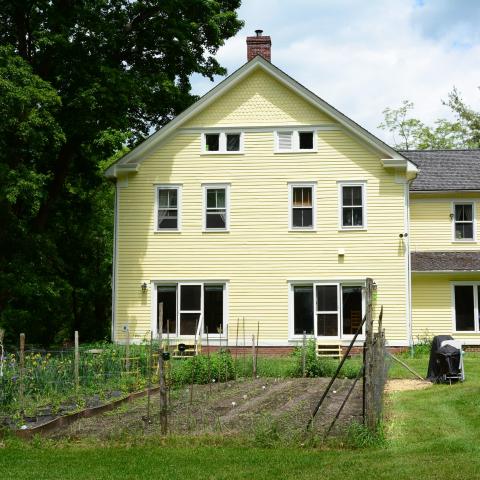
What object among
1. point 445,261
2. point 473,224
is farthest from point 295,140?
point 473,224

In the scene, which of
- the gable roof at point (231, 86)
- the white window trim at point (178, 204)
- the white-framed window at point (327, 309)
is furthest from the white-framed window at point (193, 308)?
the gable roof at point (231, 86)

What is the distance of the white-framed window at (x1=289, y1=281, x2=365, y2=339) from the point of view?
24250 millimetres

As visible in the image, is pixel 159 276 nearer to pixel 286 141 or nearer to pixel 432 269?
pixel 286 141

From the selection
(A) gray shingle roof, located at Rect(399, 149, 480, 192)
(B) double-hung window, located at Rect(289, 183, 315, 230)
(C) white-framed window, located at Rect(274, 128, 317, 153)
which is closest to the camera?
(B) double-hung window, located at Rect(289, 183, 315, 230)

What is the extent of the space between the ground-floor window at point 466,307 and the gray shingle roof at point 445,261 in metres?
0.80

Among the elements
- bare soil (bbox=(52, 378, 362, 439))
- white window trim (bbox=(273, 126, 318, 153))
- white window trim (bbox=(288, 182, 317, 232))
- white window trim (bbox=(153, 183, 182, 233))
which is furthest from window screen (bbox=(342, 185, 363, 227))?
bare soil (bbox=(52, 378, 362, 439))

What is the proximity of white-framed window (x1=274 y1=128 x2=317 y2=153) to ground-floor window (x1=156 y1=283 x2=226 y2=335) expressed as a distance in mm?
4888

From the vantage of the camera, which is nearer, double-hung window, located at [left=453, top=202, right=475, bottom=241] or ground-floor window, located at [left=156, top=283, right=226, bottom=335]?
ground-floor window, located at [left=156, top=283, right=226, bottom=335]

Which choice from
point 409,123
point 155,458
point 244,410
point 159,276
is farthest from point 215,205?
point 409,123

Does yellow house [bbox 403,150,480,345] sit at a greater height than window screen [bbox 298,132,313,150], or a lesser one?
lesser

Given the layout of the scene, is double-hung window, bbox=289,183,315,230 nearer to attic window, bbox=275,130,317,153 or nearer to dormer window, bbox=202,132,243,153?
attic window, bbox=275,130,317,153

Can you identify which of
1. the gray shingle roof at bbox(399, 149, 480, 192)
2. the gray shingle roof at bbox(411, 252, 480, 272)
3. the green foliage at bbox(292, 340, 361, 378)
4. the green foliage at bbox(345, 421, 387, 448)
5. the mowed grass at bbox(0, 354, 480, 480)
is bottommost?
the mowed grass at bbox(0, 354, 480, 480)

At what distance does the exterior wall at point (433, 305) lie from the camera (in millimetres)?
25719

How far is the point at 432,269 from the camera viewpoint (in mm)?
25312
